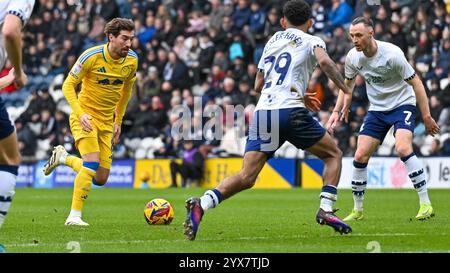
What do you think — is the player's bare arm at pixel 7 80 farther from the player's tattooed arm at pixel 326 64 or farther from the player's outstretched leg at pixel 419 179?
the player's outstretched leg at pixel 419 179

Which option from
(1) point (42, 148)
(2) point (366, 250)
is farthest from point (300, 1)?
(1) point (42, 148)

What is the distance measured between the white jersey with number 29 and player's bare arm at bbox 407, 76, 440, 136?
2.51 m

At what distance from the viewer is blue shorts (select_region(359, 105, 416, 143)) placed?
1354 centimetres

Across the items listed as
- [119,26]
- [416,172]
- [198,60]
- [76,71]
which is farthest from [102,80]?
[198,60]

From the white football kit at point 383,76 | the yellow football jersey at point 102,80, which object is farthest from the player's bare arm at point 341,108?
the yellow football jersey at point 102,80

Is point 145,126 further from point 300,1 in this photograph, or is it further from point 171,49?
point 300,1

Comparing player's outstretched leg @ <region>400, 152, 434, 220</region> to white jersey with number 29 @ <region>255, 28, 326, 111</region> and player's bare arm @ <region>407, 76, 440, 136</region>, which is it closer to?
player's bare arm @ <region>407, 76, 440, 136</region>

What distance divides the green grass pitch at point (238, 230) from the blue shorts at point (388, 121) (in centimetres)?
126

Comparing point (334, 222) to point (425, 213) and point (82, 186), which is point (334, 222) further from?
point (82, 186)

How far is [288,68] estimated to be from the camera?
414 inches

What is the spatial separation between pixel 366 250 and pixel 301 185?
56.8 feet

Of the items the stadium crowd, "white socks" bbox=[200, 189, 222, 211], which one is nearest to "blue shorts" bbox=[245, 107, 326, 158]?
"white socks" bbox=[200, 189, 222, 211]

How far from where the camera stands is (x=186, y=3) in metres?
32.6

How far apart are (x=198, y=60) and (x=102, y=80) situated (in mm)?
17232
